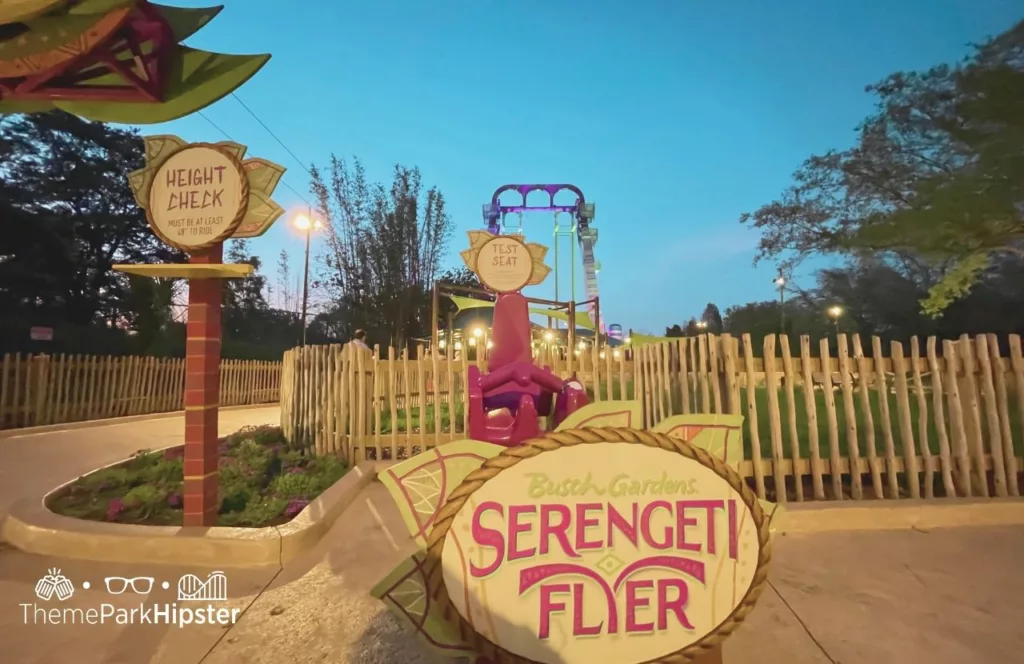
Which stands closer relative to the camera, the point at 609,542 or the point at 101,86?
the point at 609,542

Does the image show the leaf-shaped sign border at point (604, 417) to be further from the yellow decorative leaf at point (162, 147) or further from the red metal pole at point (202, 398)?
the yellow decorative leaf at point (162, 147)

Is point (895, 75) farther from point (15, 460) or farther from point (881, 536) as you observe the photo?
point (15, 460)

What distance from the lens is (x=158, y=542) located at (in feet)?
11.4

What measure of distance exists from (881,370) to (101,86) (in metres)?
7.52

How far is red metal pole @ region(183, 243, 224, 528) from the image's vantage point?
3.83 m

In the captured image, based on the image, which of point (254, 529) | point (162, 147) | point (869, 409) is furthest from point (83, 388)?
point (869, 409)

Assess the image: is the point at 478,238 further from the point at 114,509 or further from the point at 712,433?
the point at 712,433

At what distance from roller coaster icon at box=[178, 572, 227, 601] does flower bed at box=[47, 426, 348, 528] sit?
737 mm

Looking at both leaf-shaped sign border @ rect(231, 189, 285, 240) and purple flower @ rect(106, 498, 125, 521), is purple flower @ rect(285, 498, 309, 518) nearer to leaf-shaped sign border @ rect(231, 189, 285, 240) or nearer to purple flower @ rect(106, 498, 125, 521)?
purple flower @ rect(106, 498, 125, 521)

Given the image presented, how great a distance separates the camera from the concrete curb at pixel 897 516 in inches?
162

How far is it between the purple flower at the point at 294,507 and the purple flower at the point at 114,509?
3.91 feet

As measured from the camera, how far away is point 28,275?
18188 millimetres

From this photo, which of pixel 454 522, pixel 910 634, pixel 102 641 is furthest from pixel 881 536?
pixel 102 641

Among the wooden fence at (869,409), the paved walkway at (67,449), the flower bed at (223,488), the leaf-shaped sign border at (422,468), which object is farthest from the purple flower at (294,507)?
the leaf-shaped sign border at (422,468)
